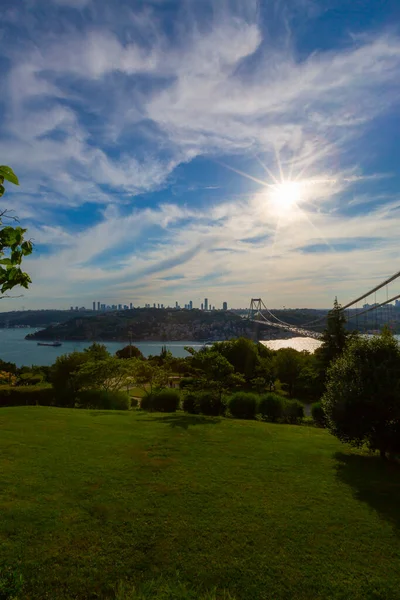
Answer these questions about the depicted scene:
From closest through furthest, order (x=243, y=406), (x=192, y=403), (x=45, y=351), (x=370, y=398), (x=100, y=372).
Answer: (x=370, y=398) → (x=243, y=406) → (x=192, y=403) → (x=100, y=372) → (x=45, y=351)

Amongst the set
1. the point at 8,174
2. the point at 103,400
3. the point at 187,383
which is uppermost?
the point at 8,174

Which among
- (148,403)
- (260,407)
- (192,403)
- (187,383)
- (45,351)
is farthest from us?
(45,351)

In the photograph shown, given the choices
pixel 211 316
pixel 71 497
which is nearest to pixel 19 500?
pixel 71 497

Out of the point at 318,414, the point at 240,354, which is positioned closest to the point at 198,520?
the point at 318,414

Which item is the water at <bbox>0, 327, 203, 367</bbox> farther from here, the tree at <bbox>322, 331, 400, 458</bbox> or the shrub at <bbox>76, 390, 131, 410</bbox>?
the tree at <bbox>322, 331, 400, 458</bbox>

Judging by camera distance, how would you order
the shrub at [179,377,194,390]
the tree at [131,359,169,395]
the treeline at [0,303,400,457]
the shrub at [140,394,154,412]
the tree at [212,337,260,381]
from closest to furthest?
the treeline at [0,303,400,457]
the shrub at [179,377,194,390]
the shrub at [140,394,154,412]
the tree at [131,359,169,395]
the tree at [212,337,260,381]

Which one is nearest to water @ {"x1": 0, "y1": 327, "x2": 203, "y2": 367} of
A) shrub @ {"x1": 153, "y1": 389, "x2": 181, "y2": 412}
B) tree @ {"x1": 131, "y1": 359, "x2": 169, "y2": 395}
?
tree @ {"x1": 131, "y1": 359, "x2": 169, "y2": 395}

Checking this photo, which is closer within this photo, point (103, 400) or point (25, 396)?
point (103, 400)

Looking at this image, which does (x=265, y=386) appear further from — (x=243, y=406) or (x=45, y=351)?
(x=45, y=351)
